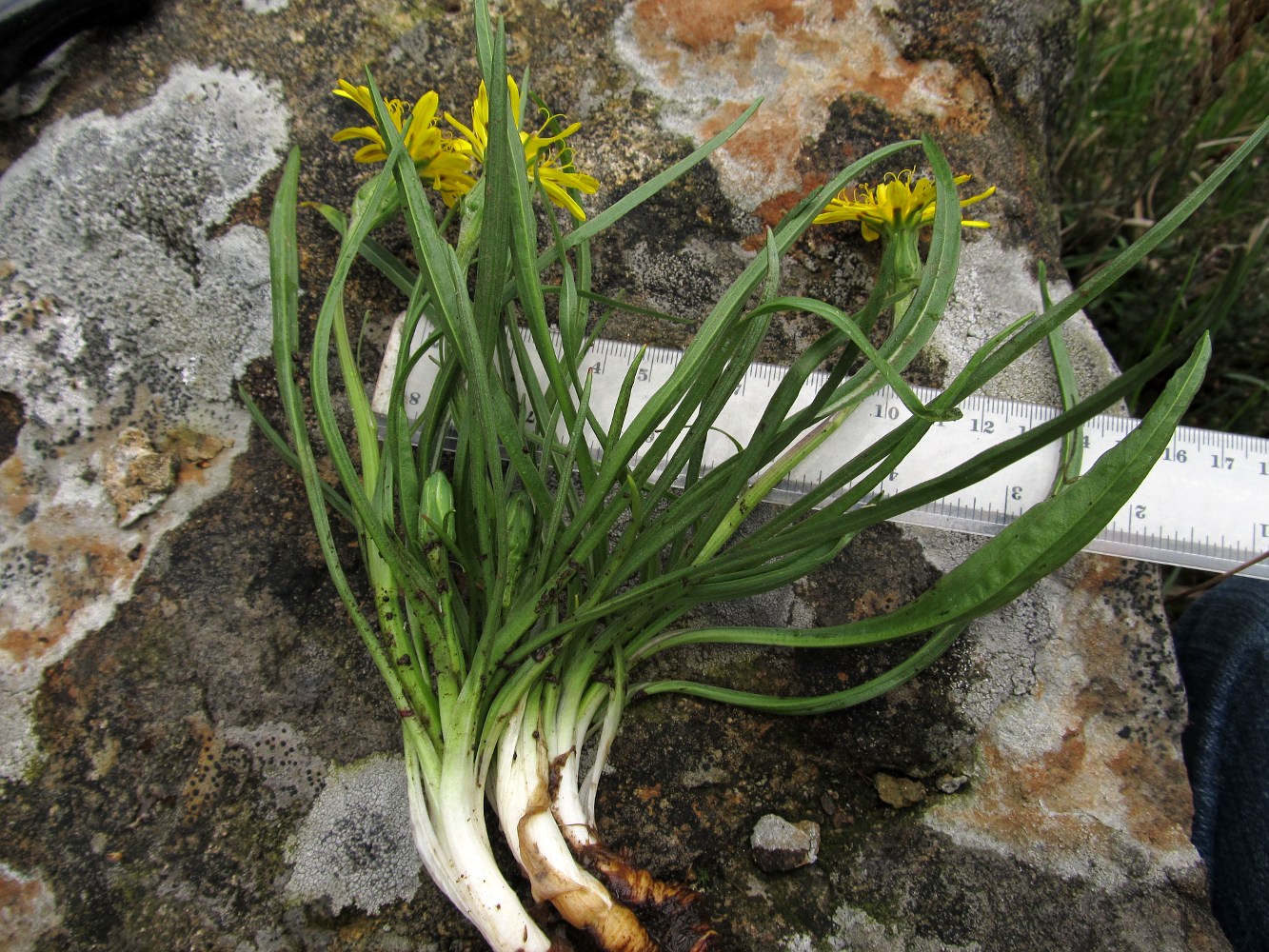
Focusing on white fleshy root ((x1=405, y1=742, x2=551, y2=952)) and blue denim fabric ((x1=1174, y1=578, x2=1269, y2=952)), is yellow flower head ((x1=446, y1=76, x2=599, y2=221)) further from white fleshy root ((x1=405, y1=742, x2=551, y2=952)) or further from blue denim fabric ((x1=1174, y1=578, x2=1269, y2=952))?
blue denim fabric ((x1=1174, y1=578, x2=1269, y2=952))

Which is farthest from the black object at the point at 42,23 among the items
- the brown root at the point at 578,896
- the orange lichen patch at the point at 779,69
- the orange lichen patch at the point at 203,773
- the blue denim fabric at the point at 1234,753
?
the blue denim fabric at the point at 1234,753

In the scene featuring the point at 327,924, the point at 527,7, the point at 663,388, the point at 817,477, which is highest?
the point at 527,7

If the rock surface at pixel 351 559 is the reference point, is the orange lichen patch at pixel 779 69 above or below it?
above

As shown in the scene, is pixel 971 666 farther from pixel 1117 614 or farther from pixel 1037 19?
pixel 1037 19

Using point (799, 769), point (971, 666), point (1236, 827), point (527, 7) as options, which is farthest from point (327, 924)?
point (527, 7)

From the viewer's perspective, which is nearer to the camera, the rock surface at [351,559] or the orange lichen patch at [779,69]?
the rock surface at [351,559]

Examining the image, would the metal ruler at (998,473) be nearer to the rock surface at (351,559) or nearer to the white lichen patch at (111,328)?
the rock surface at (351,559)

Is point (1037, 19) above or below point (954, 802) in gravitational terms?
above

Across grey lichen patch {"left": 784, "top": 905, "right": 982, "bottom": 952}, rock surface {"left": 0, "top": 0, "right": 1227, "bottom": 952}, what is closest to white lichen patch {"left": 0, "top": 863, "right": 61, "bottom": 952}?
rock surface {"left": 0, "top": 0, "right": 1227, "bottom": 952}
